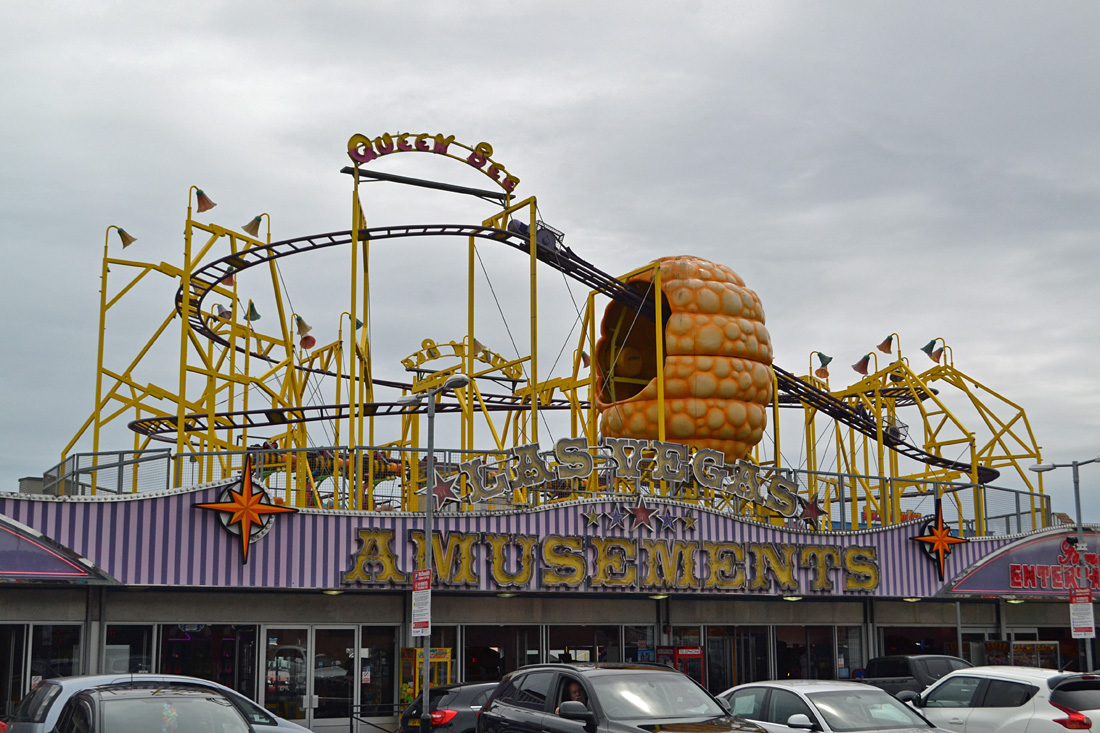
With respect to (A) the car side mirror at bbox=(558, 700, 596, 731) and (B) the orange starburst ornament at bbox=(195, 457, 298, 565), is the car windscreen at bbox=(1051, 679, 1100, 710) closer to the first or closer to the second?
(A) the car side mirror at bbox=(558, 700, 596, 731)

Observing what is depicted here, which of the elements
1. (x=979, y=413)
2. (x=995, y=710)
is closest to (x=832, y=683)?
(x=995, y=710)

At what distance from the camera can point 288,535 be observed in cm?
2125

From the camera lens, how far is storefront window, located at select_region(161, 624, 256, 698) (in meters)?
21.8

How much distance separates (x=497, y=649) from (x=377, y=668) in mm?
2711

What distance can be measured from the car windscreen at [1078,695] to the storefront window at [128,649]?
15165 mm

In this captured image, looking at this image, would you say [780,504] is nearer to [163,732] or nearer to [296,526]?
[296,526]

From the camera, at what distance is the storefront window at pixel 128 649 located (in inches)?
836

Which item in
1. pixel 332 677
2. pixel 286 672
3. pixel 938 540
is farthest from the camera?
pixel 938 540

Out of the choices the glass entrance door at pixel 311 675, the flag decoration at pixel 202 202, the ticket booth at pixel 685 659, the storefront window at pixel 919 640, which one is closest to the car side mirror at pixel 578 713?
the glass entrance door at pixel 311 675

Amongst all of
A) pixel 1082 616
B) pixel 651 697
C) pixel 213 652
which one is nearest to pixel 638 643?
pixel 213 652

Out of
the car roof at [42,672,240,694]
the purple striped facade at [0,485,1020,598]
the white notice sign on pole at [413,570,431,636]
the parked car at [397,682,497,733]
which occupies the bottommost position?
the parked car at [397,682,497,733]

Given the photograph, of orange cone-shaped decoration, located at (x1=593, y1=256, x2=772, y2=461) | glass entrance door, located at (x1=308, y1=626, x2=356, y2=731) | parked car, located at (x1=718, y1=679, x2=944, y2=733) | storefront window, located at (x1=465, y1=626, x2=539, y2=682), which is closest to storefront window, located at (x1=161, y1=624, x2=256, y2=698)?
glass entrance door, located at (x1=308, y1=626, x2=356, y2=731)

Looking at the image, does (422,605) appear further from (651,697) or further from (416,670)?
(651,697)

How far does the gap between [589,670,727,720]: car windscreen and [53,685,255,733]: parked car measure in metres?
3.71
